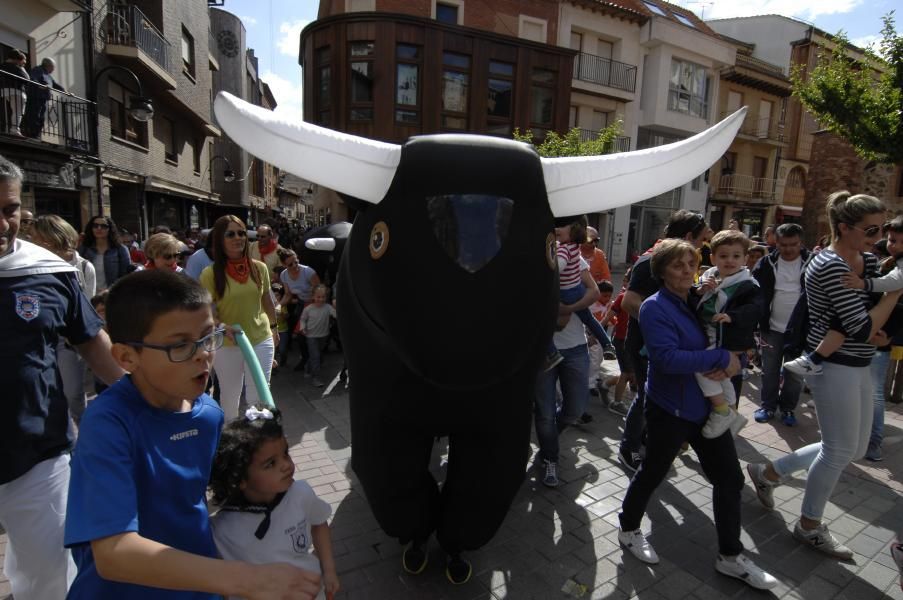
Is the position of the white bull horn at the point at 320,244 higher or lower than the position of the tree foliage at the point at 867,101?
lower

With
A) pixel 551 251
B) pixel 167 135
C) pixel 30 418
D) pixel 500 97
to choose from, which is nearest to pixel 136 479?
pixel 30 418

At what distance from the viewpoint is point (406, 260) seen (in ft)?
6.00

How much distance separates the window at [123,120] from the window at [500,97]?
11.8 m

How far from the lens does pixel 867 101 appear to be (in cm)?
847

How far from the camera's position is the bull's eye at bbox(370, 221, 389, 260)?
193cm

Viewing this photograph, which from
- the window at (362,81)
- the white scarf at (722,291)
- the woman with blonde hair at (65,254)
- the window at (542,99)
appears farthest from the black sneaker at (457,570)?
the window at (542,99)

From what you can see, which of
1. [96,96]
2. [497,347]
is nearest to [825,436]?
[497,347]

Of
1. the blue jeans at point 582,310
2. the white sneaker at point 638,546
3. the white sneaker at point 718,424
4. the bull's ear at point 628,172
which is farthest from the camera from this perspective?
the blue jeans at point 582,310

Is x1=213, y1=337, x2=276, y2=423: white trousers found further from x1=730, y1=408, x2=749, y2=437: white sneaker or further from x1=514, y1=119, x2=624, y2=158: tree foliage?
x1=514, y1=119, x2=624, y2=158: tree foliage

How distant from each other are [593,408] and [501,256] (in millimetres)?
3826

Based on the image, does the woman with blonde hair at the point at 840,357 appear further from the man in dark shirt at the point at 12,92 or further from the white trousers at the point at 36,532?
the man in dark shirt at the point at 12,92

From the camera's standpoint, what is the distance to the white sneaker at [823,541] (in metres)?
2.78

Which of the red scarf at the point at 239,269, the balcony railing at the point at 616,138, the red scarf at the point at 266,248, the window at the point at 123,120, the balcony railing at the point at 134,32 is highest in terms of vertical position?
the balcony railing at the point at 134,32

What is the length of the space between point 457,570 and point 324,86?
19.4 meters
